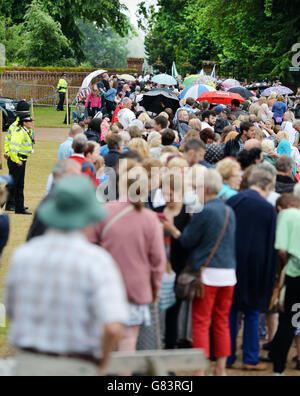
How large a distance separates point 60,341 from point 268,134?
427 inches

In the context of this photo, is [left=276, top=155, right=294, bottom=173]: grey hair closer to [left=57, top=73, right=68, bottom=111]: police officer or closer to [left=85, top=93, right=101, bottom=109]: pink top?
[left=85, top=93, right=101, bottom=109]: pink top

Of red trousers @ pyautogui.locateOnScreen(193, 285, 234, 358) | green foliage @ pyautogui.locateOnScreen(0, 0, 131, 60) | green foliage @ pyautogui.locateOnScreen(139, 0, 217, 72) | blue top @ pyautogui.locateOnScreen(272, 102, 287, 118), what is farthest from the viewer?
green foliage @ pyautogui.locateOnScreen(139, 0, 217, 72)

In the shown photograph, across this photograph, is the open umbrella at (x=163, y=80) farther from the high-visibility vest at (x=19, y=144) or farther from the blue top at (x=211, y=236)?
the blue top at (x=211, y=236)

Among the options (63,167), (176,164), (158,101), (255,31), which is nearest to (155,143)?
(176,164)

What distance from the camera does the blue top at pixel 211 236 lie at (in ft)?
20.5

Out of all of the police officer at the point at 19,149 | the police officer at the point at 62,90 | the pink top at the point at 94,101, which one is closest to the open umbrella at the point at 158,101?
the pink top at the point at 94,101

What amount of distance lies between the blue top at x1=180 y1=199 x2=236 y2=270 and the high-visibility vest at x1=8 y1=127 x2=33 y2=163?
23.0 feet

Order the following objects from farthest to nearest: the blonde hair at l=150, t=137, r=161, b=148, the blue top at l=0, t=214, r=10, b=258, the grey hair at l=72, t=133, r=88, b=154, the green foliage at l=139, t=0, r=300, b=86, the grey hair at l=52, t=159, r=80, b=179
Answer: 1. the green foliage at l=139, t=0, r=300, b=86
2. the blonde hair at l=150, t=137, r=161, b=148
3. the grey hair at l=72, t=133, r=88, b=154
4. the grey hair at l=52, t=159, r=80, b=179
5. the blue top at l=0, t=214, r=10, b=258

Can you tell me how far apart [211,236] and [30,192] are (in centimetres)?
986

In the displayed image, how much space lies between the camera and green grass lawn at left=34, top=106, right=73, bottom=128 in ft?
99.6

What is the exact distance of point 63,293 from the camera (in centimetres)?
359

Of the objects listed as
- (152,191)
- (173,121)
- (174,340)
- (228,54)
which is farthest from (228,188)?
(228,54)

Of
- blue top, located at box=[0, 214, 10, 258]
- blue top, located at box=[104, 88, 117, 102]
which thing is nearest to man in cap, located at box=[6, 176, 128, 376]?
blue top, located at box=[0, 214, 10, 258]

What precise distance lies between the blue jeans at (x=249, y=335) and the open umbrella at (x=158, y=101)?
1106cm
